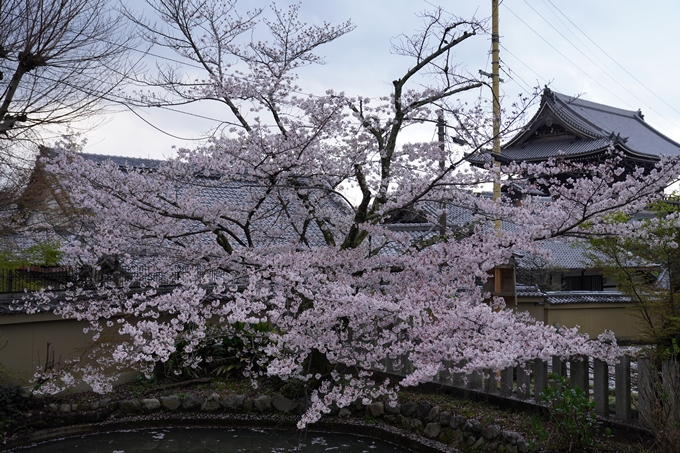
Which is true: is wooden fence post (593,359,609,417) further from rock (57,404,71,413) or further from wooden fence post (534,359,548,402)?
rock (57,404,71,413)

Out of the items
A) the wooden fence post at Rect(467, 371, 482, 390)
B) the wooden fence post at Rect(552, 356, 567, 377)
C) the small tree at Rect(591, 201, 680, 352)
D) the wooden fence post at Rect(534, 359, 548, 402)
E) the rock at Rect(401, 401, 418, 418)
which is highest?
the small tree at Rect(591, 201, 680, 352)

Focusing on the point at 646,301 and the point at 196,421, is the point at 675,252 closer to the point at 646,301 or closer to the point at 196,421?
the point at 646,301

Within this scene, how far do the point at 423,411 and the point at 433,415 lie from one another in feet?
0.60

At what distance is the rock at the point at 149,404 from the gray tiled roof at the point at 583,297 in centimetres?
855

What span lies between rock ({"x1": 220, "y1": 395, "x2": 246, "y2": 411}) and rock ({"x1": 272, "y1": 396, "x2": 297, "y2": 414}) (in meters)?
0.51

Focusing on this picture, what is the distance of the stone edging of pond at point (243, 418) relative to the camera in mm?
6633

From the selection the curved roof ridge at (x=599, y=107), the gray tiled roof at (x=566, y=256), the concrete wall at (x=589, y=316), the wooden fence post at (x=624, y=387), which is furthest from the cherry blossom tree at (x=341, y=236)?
the curved roof ridge at (x=599, y=107)

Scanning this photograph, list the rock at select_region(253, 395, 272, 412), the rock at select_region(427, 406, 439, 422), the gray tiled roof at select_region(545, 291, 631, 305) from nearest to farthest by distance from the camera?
the rock at select_region(427, 406, 439, 422)
the rock at select_region(253, 395, 272, 412)
the gray tiled roof at select_region(545, 291, 631, 305)

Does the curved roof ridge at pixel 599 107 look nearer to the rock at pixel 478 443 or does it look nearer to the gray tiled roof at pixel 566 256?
the gray tiled roof at pixel 566 256

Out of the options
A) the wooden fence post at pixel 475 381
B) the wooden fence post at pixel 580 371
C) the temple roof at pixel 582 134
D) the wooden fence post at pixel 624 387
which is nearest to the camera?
the wooden fence post at pixel 624 387

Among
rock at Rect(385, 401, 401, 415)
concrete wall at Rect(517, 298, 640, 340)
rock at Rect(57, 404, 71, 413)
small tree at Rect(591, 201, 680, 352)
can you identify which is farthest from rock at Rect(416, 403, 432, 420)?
concrete wall at Rect(517, 298, 640, 340)

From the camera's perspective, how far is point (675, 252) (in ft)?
27.3

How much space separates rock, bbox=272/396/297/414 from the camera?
770 cm

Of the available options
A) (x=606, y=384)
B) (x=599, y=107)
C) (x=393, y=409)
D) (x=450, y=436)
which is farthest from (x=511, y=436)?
(x=599, y=107)
